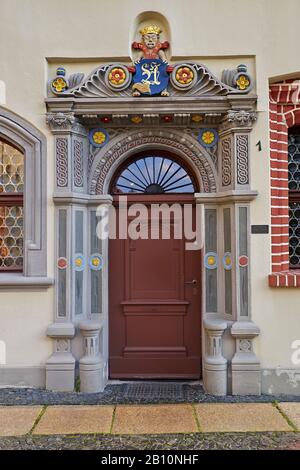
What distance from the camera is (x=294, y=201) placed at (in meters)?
5.29

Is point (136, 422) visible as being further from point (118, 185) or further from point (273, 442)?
point (118, 185)

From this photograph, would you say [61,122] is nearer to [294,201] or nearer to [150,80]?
Result: [150,80]

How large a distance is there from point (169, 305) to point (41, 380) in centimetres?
182

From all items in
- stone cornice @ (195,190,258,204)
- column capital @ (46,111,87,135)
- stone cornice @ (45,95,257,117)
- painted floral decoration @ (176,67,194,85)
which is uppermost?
painted floral decoration @ (176,67,194,85)

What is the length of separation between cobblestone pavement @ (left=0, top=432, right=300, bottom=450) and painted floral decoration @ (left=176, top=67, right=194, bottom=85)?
3923 mm

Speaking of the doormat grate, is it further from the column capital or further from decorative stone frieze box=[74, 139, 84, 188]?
the column capital

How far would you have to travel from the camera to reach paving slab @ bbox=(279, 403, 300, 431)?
407 centimetres

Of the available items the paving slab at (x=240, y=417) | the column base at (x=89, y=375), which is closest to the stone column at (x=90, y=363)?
the column base at (x=89, y=375)


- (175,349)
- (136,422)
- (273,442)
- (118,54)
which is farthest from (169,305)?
(118,54)

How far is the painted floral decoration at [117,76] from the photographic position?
195 inches

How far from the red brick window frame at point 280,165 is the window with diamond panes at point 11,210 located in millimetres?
3195

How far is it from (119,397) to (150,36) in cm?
437

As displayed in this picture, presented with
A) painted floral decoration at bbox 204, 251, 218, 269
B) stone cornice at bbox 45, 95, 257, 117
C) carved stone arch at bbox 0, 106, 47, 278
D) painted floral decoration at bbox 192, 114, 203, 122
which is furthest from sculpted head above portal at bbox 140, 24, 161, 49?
painted floral decoration at bbox 204, 251, 218, 269

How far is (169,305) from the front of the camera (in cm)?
531
